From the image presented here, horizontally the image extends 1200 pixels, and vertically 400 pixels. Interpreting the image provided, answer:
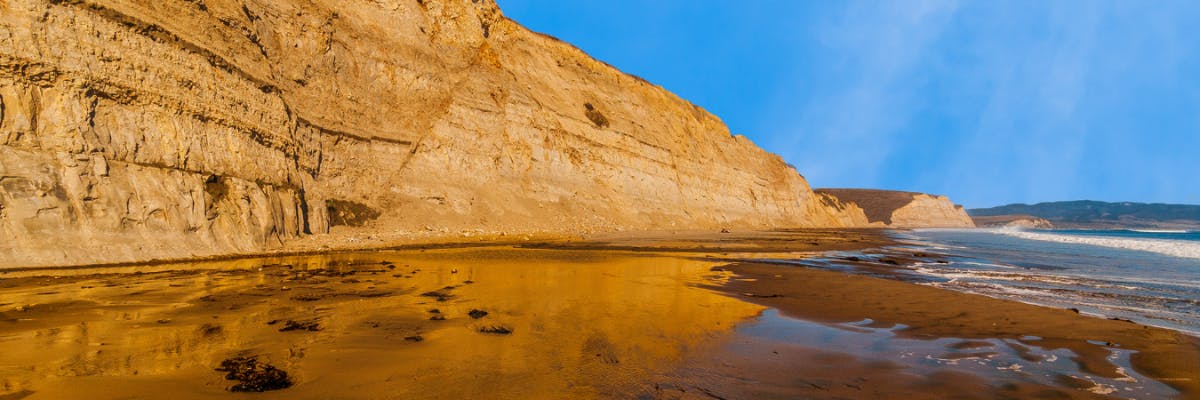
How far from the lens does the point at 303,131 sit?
67.2 ft

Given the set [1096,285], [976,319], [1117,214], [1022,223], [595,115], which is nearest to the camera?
[976,319]

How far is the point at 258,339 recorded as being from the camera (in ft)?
16.4

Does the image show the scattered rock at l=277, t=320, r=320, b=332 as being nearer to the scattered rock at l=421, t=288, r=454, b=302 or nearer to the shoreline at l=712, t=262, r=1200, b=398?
the scattered rock at l=421, t=288, r=454, b=302

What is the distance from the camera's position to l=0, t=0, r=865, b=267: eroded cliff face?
448 inches

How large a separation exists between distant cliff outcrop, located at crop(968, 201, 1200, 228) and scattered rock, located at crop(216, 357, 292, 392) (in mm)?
177592

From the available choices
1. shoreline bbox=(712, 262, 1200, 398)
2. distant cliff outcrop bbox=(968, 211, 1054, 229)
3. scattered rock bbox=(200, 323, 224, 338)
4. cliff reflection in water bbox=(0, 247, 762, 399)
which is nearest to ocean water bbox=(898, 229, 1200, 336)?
shoreline bbox=(712, 262, 1200, 398)

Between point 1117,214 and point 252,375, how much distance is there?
23298cm

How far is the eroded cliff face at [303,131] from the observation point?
11383 mm

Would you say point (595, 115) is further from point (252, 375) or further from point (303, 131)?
point (252, 375)

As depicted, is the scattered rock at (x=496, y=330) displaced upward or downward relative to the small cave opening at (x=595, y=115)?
downward

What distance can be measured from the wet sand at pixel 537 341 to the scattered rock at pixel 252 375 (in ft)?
0.12

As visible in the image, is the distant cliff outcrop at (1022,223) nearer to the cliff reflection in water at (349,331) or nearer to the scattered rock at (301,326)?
the cliff reflection in water at (349,331)

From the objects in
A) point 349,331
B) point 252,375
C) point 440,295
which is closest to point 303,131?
point 440,295

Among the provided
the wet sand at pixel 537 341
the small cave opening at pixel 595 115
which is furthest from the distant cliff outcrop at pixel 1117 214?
the wet sand at pixel 537 341
